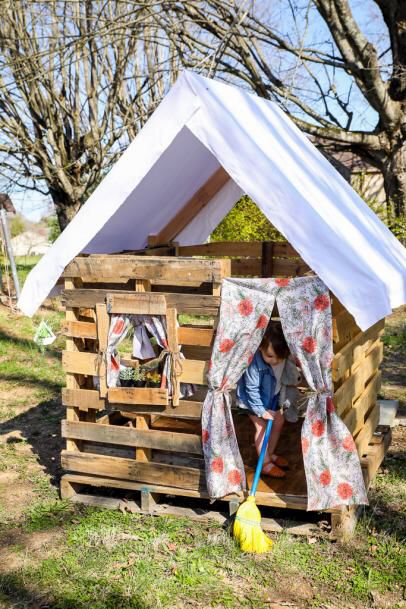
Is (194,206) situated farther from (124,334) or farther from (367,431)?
(367,431)

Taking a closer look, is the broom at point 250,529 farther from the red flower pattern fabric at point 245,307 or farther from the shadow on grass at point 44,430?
the shadow on grass at point 44,430

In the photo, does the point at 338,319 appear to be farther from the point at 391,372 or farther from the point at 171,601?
the point at 391,372

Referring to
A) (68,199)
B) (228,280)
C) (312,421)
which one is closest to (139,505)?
(312,421)

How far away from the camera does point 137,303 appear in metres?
4.71

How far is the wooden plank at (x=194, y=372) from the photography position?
4605 mm

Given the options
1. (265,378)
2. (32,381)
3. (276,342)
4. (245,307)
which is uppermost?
(245,307)

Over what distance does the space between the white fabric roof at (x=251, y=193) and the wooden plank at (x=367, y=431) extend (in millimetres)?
1282

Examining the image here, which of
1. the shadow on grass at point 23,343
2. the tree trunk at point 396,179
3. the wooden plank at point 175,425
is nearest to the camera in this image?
the wooden plank at point 175,425

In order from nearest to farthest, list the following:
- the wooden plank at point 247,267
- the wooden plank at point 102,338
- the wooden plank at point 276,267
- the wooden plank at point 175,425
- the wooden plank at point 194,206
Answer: the wooden plank at point 102,338, the wooden plank at point 175,425, the wooden plank at point 276,267, the wooden plank at point 194,206, the wooden plank at point 247,267

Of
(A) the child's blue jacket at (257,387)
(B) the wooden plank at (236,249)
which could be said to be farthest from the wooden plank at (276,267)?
(A) the child's blue jacket at (257,387)

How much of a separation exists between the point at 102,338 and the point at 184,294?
70 cm

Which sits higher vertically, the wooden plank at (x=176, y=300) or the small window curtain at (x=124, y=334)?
the wooden plank at (x=176, y=300)

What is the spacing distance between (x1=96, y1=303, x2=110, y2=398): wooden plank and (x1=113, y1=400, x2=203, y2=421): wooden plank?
0.21m

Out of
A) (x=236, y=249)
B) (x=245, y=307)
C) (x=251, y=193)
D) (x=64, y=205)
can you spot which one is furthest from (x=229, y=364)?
(x=64, y=205)
